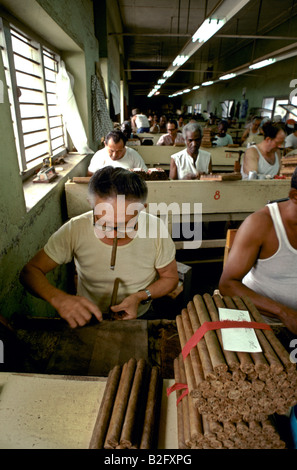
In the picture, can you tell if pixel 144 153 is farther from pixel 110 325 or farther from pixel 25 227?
pixel 110 325

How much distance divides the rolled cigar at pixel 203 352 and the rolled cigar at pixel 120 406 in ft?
0.85

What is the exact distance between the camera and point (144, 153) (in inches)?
243

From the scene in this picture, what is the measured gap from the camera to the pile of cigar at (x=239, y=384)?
715 mm

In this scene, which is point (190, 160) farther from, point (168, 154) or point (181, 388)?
point (181, 388)

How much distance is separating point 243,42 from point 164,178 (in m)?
13.0

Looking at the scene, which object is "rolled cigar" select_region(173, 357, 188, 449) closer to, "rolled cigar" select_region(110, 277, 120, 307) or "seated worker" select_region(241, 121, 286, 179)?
"rolled cigar" select_region(110, 277, 120, 307)

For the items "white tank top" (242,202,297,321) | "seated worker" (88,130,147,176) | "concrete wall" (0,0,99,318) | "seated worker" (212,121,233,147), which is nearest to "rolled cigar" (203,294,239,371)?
"white tank top" (242,202,297,321)

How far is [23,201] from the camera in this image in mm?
1954

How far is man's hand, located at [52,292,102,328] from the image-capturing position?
1.37 metres

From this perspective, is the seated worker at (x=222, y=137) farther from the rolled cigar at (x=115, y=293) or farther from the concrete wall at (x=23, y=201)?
the rolled cigar at (x=115, y=293)

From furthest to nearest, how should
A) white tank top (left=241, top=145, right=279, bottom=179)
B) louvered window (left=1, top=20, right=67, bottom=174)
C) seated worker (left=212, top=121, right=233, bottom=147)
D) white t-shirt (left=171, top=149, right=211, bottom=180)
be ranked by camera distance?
seated worker (left=212, top=121, right=233, bottom=147) < white t-shirt (left=171, top=149, right=211, bottom=180) < white tank top (left=241, top=145, right=279, bottom=179) < louvered window (left=1, top=20, right=67, bottom=174)

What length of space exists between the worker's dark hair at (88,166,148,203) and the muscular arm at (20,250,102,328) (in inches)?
21.4

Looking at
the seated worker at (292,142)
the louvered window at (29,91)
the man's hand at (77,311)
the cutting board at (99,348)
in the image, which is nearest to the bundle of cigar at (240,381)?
the cutting board at (99,348)
